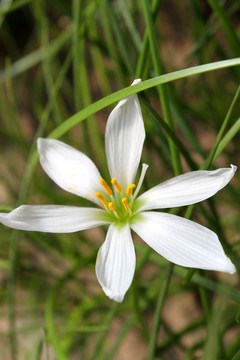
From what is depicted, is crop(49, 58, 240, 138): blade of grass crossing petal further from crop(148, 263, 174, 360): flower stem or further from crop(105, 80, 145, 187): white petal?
crop(148, 263, 174, 360): flower stem

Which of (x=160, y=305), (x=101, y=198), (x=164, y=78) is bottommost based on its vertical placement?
(x=160, y=305)

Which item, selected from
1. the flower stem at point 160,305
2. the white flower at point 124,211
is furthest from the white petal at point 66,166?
the flower stem at point 160,305

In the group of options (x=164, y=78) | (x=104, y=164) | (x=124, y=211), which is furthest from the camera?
(x=104, y=164)

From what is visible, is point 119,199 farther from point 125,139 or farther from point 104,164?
point 104,164

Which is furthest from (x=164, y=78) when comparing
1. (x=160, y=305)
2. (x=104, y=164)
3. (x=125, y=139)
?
(x=104, y=164)

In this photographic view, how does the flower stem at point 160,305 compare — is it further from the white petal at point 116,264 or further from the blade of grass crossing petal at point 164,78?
the blade of grass crossing petal at point 164,78

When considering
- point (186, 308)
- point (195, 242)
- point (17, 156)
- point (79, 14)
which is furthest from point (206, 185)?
point (17, 156)
